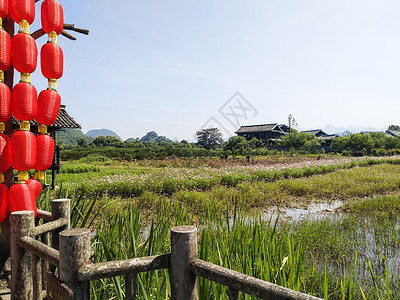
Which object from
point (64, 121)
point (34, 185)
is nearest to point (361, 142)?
point (64, 121)

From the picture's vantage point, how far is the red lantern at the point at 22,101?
2541mm

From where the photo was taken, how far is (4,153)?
2533 millimetres

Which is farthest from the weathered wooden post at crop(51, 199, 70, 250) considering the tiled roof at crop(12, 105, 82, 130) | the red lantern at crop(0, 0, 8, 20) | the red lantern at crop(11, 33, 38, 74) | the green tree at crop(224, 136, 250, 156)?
the green tree at crop(224, 136, 250, 156)

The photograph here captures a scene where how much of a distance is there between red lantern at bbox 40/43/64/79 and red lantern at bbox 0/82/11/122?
439 mm

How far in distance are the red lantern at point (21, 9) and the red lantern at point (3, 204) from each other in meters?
1.71

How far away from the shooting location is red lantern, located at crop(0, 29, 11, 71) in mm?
2479

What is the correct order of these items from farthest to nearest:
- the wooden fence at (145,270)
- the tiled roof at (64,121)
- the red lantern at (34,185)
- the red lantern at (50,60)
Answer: the tiled roof at (64,121)
the red lantern at (50,60)
the red lantern at (34,185)
the wooden fence at (145,270)

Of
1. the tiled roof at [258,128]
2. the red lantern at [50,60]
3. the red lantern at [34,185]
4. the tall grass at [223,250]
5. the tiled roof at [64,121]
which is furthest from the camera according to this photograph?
the tiled roof at [258,128]

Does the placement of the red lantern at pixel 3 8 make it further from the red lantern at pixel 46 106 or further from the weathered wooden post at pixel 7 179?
the red lantern at pixel 46 106

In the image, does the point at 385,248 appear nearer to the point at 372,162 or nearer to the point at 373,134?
the point at 372,162

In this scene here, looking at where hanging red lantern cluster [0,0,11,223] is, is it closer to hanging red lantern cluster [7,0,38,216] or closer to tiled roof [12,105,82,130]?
hanging red lantern cluster [7,0,38,216]

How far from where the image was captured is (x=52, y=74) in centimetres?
284

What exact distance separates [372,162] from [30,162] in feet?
70.1

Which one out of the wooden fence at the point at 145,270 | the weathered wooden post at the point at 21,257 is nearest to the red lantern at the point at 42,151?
the weathered wooden post at the point at 21,257
